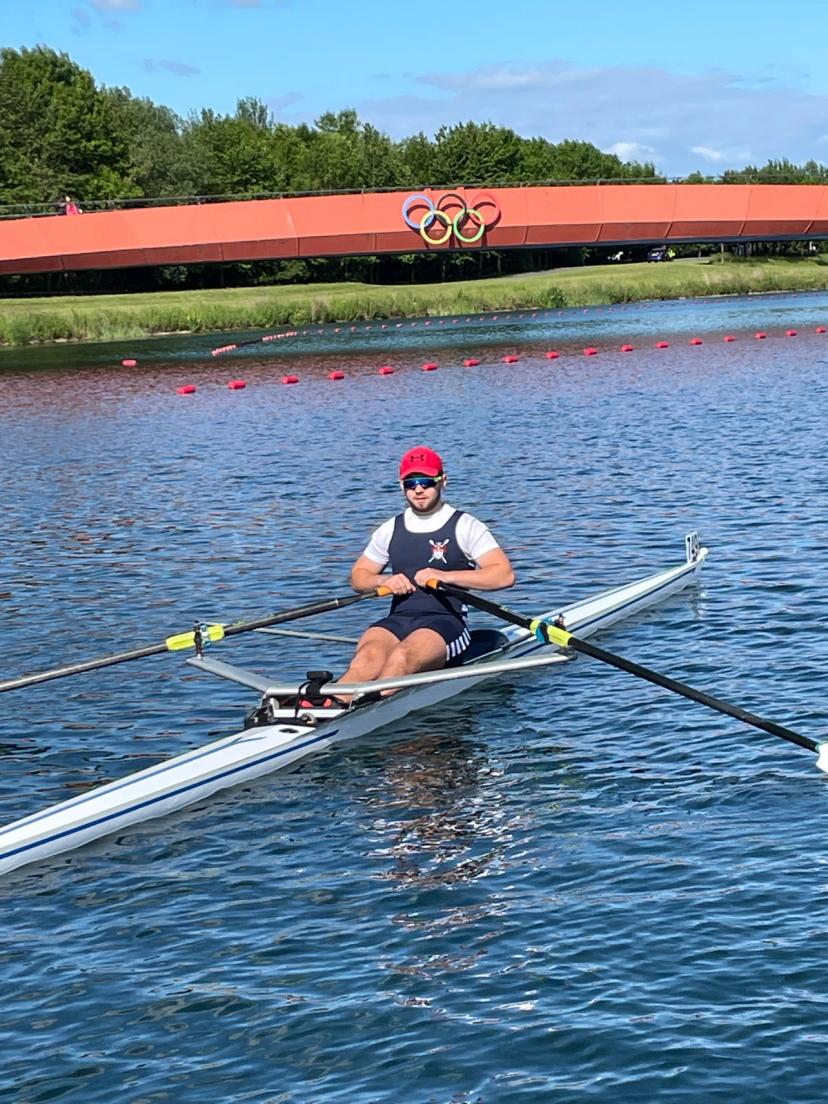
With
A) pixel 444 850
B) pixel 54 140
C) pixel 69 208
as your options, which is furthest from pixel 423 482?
pixel 54 140

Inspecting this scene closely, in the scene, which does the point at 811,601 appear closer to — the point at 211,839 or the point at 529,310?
the point at 211,839

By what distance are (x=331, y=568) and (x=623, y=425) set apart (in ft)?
51.5

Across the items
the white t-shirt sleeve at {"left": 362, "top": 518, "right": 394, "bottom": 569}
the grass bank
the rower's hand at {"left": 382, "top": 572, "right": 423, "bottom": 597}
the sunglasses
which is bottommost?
the rower's hand at {"left": 382, "top": 572, "right": 423, "bottom": 597}

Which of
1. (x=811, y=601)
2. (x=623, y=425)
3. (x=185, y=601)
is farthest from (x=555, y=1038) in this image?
(x=623, y=425)

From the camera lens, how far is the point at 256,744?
1196 cm

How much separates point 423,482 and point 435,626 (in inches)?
47.7

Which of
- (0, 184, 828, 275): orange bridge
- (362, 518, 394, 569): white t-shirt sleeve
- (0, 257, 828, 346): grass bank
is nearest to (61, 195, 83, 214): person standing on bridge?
(0, 184, 828, 275): orange bridge

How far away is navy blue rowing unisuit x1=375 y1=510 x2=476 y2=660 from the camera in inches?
522

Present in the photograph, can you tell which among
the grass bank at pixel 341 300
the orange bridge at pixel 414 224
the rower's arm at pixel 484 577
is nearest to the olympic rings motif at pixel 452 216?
the orange bridge at pixel 414 224

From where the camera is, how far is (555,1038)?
25.6 ft

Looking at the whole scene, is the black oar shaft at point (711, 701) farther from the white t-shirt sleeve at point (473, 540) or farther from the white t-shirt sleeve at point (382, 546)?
the white t-shirt sleeve at point (382, 546)

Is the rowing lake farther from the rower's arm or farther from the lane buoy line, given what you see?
the lane buoy line

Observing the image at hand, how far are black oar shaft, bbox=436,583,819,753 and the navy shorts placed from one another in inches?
17.0

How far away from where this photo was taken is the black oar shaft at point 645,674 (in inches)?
444
